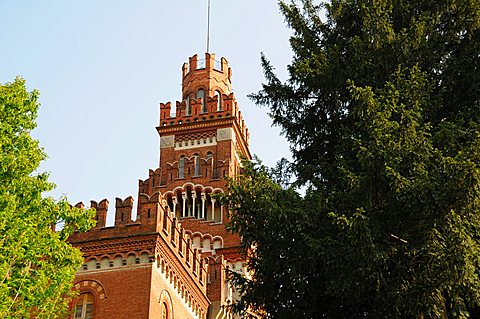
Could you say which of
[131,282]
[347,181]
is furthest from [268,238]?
[131,282]

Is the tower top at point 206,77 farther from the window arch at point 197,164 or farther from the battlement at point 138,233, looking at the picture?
the battlement at point 138,233

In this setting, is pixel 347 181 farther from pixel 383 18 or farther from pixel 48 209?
pixel 48 209

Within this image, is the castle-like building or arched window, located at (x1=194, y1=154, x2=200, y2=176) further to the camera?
arched window, located at (x1=194, y1=154, x2=200, y2=176)

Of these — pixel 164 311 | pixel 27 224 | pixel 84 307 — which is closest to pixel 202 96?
pixel 164 311

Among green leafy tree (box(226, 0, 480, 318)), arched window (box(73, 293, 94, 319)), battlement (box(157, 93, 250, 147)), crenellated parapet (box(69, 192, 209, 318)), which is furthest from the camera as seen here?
battlement (box(157, 93, 250, 147))

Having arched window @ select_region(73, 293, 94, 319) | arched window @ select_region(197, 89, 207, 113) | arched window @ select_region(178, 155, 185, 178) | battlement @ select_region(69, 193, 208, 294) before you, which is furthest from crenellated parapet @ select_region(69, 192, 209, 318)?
arched window @ select_region(197, 89, 207, 113)

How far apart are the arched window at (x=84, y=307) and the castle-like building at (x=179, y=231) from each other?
1.1 inches

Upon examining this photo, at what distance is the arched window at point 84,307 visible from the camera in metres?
18.8

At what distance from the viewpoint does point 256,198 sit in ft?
42.5

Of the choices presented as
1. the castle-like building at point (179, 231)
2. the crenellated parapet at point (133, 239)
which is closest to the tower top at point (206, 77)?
the castle-like building at point (179, 231)

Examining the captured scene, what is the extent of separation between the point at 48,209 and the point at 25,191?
66 cm

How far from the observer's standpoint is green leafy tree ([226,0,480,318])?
11250mm

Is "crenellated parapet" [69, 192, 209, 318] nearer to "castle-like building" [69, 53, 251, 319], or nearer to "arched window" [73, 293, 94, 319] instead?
"castle-like building" [69, 53, 251, 319]

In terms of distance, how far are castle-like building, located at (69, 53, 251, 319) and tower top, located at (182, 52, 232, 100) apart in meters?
0.06
